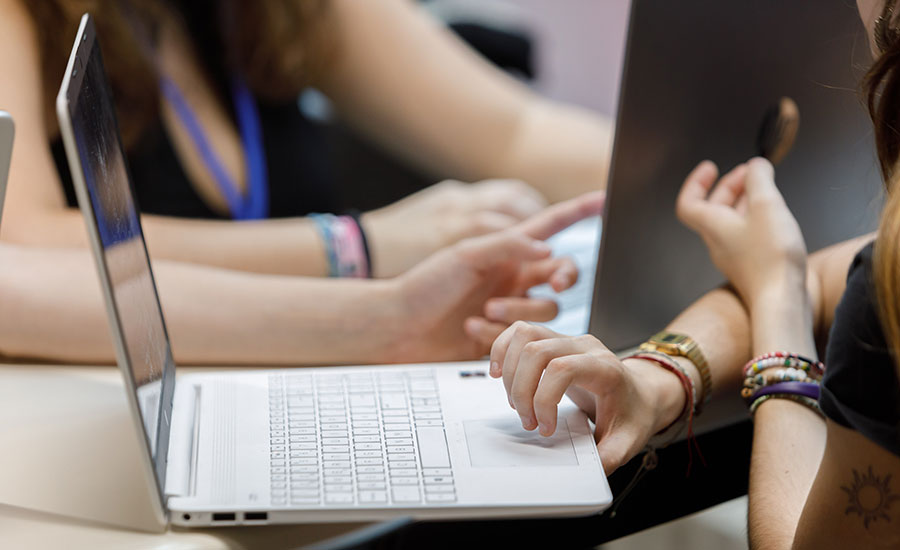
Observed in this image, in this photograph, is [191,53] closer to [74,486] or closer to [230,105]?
[230,105]

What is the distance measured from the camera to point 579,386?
0.62 meters

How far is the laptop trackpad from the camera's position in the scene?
1.91 feet

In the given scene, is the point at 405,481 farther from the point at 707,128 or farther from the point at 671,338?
the point at 707,128

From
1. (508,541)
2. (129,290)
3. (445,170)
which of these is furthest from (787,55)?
(445,170)

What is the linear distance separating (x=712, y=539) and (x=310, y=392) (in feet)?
1.31

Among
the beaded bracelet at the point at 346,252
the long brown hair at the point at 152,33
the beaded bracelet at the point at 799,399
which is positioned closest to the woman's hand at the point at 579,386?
the beaded bracelet at the point at 799,399

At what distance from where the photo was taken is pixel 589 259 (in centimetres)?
104

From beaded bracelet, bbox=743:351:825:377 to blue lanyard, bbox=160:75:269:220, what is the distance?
72cm

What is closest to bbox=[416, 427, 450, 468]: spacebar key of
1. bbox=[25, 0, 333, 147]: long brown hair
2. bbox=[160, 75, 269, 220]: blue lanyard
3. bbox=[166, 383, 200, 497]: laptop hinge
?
bbox=[166, 383, 200, 497]: laptop hinge

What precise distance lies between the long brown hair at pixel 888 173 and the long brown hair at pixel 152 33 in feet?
2.46

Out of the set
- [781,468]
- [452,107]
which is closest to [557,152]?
[452,107]

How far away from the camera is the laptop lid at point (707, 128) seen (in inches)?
29.7

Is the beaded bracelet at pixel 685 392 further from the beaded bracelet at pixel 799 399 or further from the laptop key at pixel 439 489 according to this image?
the laptop key at pixel 439 489

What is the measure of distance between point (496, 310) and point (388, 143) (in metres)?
0.65
